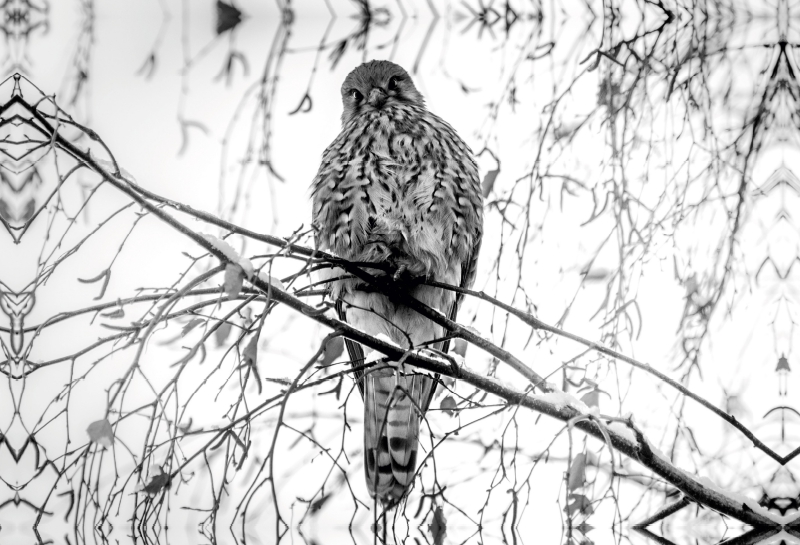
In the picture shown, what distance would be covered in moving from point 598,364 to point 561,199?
0.41m

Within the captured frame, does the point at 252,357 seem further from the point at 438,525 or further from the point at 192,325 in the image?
the point at 438,525

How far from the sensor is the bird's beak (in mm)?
2445

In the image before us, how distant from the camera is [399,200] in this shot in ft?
6.63

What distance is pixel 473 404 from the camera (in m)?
1.44

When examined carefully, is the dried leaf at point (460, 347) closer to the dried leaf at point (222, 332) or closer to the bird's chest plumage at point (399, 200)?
the bird's chest plumage at point (399, 200)

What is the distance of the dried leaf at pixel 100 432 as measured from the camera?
1.08m

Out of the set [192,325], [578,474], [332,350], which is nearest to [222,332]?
[192,325]

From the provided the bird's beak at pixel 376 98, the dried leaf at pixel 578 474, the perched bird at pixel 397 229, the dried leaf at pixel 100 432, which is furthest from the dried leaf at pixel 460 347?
the bird's beak at pixel 376 98

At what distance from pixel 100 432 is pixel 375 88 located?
1750 mm

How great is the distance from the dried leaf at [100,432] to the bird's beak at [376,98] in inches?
63.9

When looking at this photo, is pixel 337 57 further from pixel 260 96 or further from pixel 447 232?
pixel 447 232

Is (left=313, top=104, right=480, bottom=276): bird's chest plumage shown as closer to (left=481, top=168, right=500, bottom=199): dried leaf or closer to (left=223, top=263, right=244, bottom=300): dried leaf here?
(left=481, top=168, right=500, bottom=199): dried leaf

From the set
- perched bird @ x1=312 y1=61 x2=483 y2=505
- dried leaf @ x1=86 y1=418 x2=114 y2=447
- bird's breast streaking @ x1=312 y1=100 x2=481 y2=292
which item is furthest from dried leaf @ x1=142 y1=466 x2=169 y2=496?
bird's breast streaking @ x1=312 y1=100 x2=481 y2=292

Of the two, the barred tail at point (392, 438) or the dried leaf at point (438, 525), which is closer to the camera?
the dried leaf at point (438, 525)
